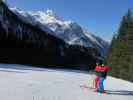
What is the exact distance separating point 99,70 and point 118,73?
25657mm

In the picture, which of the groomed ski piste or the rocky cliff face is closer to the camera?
the groomed ski piste

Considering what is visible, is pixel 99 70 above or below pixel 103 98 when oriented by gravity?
above

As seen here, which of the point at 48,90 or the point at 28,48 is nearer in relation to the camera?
the point at 48,90

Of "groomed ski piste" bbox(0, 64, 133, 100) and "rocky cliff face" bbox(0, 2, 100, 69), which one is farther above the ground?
"rocky cliff face" bbox(0, 2, 100, 69)

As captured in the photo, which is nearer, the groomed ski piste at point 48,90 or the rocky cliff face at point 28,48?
the groomed ski piste at point 48,90

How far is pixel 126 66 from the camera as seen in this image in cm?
4244

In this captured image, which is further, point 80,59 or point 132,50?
point 80,59

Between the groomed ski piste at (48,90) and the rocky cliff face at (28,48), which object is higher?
the rocky cliff face at (28,48)

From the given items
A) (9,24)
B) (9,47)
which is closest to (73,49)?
(9,24)

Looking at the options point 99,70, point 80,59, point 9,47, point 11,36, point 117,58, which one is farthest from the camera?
point 80,59

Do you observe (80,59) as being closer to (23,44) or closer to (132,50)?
(23,44)

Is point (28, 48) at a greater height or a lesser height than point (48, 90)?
greater

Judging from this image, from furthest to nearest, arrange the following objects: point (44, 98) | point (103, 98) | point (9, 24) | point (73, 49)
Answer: point (73, 49), point (9, 24), point (103, 98), point (44, 98)

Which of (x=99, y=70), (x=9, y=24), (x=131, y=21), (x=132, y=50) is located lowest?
(x=99, y=70)
